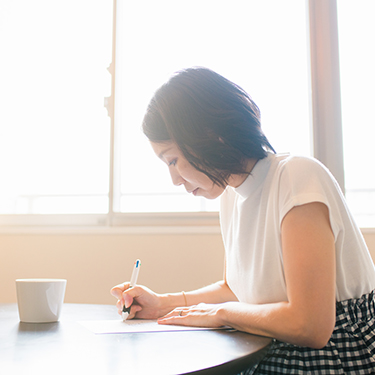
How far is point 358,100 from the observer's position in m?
1.95

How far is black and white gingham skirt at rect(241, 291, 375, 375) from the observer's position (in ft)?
2.55

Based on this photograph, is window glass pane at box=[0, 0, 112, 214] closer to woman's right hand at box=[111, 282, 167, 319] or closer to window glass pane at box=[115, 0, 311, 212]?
window glass pane at box=[115, 0, 311, 212]

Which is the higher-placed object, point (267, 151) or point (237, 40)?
point (237, 40)

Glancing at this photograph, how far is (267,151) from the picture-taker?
0.99 m

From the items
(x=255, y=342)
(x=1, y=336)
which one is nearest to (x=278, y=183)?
(x=255, y=342)

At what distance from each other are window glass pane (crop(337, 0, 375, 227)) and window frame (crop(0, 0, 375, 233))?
5 cm

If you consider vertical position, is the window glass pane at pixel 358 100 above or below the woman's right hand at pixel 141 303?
above

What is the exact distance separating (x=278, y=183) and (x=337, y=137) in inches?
46.1

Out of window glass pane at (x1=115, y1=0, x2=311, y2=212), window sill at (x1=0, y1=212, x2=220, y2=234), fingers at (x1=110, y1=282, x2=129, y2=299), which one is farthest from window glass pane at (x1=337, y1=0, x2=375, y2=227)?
fingers at (x1=110, y1=282, x2=129, y2=299)

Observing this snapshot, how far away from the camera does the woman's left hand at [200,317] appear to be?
833 millimetres

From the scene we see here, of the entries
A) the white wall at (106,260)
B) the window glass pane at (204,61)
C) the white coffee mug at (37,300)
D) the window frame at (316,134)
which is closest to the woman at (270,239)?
the white coffee mug at (37,300)

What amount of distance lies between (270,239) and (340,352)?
25 centimetres

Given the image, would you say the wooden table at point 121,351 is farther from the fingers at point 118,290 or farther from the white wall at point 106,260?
the white wall at point 106,260

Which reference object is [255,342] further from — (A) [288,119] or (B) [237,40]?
(B) [237,40]
